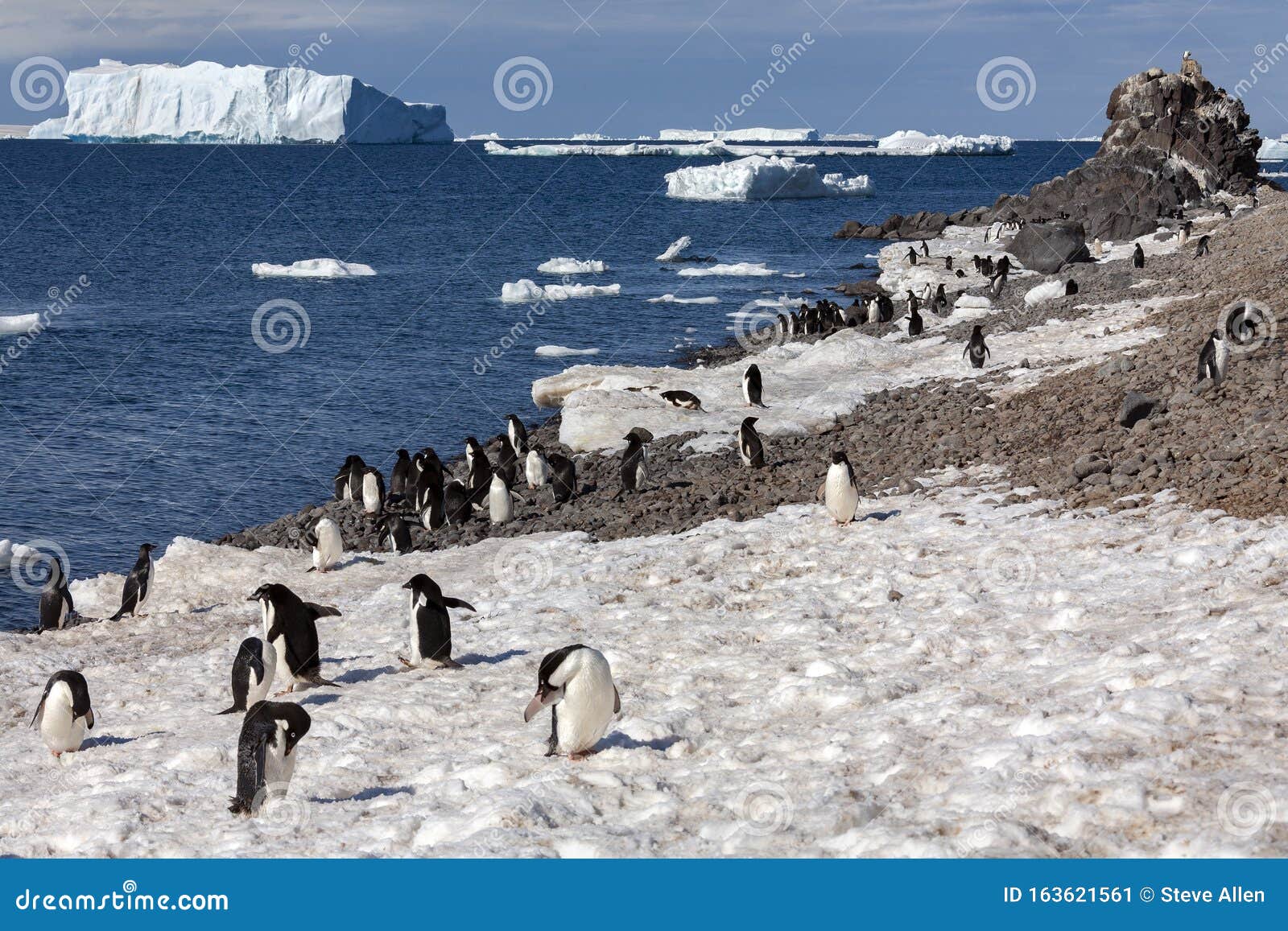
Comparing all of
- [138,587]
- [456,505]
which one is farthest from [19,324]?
[138,587]

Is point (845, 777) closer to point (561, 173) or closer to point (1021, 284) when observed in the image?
point (1021, 284)

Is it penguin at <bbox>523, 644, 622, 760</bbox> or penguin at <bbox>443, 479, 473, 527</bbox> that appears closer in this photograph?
penguin at <bbox>523, 644, 622, 760</bbox>

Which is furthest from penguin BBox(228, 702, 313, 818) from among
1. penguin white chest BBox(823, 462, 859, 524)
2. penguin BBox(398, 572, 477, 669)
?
penguin white chest BBox(823, 462, 859, 524)

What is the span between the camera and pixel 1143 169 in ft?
158

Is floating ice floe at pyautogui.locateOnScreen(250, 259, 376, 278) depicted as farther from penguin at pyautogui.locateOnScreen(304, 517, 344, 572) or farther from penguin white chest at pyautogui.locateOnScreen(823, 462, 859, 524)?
penguin white chest at pyautogui.locateOnScreen(823, 462, 859, 524)

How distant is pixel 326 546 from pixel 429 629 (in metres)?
4.18

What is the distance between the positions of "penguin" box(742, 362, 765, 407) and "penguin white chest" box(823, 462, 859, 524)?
7073mm

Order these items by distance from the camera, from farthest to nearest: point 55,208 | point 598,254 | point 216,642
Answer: point 55,208
point 598,254
point 216,642

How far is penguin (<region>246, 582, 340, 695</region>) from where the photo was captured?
29.6ft

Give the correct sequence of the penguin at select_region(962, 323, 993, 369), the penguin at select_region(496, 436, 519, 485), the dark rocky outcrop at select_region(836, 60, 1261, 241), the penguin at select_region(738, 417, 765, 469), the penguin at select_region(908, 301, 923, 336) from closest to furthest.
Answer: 1. the penguin at select_region(738, 417, 765, 469)
2. the penguin at select_region(496, 436, 519, 485)
3. the penguin at select_region(962, 323, 993, 369)
4. the penguin at select_region(908, 301, 923, 336)
5. the dark rocky outcrop at select_region(836, 60, 1261, 241)

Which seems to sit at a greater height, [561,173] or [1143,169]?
[561,173]

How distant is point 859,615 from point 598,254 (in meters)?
55.4

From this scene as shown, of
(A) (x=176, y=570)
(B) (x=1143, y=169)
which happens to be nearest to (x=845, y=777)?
(A) (x=176, y=570)

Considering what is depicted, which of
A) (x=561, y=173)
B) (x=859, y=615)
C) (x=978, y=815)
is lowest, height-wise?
(x=978, y=815)
